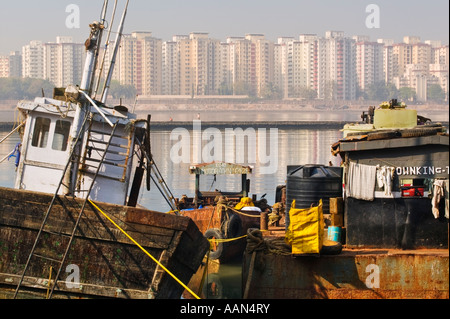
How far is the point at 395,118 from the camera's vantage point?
1980cm

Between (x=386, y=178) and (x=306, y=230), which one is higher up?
(x=386, y=178)

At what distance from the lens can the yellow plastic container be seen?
772 inches

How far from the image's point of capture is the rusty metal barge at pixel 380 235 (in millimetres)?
15586

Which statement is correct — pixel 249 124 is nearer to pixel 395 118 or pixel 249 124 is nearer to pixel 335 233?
pixel 395 118

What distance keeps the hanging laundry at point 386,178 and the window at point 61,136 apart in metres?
6.78

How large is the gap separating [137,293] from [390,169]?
572cm

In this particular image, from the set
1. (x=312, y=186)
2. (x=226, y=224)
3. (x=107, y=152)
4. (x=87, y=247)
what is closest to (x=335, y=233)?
(x=312, y=186)

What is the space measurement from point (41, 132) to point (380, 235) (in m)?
7.68

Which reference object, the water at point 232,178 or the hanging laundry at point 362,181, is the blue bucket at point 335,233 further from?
the water at point 232,178

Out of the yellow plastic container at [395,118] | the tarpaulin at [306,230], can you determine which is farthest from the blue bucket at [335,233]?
the yellow plastic container at [395,118]

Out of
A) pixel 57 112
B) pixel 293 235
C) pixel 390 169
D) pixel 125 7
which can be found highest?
pixel 125 7
